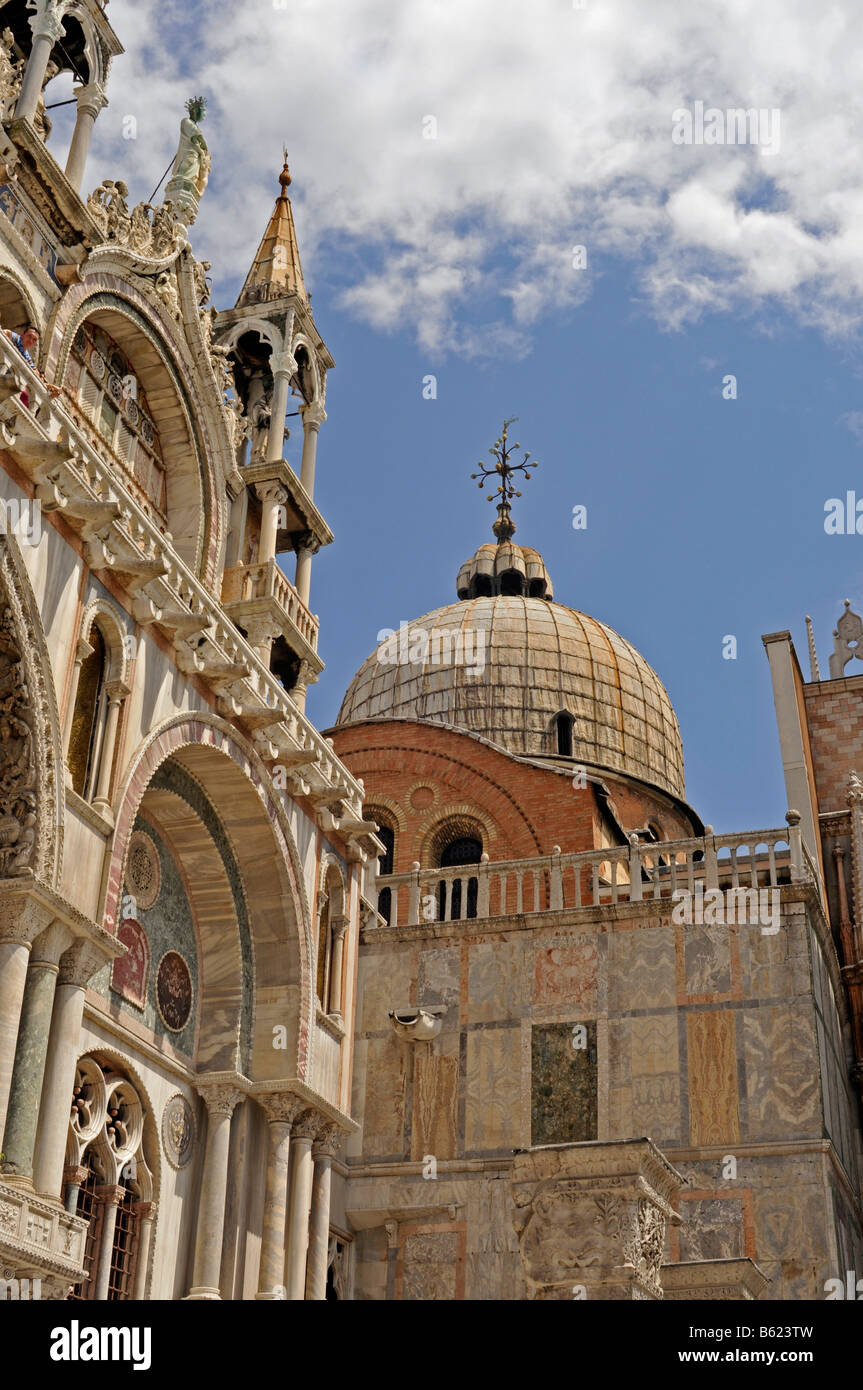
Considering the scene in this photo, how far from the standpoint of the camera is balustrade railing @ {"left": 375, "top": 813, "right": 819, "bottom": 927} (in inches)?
816

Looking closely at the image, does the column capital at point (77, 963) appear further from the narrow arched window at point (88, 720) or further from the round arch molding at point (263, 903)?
the round arch molding at point (263, 903)

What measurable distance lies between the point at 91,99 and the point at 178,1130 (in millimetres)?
11690

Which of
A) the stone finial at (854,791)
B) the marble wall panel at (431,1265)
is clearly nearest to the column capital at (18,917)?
the marble wall panel at (431,1265)

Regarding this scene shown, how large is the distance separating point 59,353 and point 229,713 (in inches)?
172

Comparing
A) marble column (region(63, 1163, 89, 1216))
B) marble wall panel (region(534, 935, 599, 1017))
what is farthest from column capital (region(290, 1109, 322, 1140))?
marble wall panel (region(534, 935, 599, 1017))

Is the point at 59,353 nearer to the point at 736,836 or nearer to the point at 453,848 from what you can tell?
the point at 736,836

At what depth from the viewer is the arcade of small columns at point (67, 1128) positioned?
12.2 metres

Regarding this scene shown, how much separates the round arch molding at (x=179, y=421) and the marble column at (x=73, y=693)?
6165 mm

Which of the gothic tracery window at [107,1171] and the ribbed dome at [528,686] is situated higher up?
the ribbed dome at [528,686]

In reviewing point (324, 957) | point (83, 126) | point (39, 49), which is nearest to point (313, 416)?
point (83, 126)

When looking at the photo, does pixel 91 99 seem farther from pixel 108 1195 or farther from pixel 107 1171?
pixel 108 1195

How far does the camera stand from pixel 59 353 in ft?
55.7

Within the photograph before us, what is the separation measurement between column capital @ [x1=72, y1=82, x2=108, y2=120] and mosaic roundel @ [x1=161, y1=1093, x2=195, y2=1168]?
36.8ft

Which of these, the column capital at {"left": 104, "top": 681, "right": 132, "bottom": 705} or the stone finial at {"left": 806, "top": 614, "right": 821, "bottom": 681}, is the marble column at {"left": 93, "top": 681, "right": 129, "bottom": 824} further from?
the stone finial at {"left": 806, "top": 614, "right": 821, "bottom": 681}
